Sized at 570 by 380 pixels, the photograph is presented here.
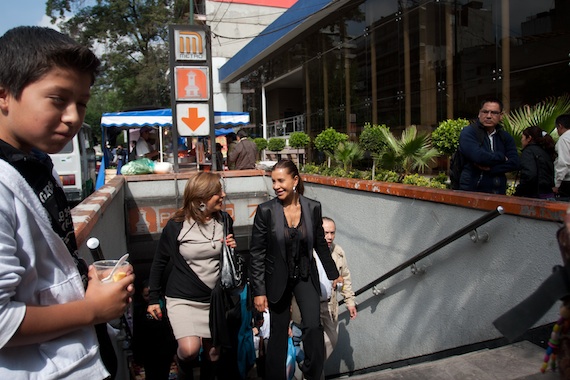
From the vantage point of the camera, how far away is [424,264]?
4285 millimetres

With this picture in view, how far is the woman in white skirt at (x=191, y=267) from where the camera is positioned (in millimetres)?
3908

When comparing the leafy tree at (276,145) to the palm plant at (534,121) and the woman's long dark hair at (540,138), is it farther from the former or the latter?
the woman's long dark hair at (540,138)

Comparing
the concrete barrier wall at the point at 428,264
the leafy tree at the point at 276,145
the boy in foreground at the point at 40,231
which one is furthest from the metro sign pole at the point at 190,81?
the boy in foreground at the point at 40,231

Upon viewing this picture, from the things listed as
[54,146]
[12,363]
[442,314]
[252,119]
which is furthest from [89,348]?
[252,119]

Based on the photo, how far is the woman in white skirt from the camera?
154 inches

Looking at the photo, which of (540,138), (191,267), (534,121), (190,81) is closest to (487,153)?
(540,138)

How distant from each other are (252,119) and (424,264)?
72.5 ft

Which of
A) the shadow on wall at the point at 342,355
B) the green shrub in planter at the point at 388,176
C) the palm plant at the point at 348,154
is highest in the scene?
the palm plant at the point at 348,154

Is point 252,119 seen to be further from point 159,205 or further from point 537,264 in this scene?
point 537,264

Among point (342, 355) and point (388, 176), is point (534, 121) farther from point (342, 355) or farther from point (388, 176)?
point (342, 355)

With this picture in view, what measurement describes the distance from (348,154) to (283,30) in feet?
32.5

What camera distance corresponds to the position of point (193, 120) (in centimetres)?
889

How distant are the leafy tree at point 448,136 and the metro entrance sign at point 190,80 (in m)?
4.95

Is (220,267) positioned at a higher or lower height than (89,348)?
lower
